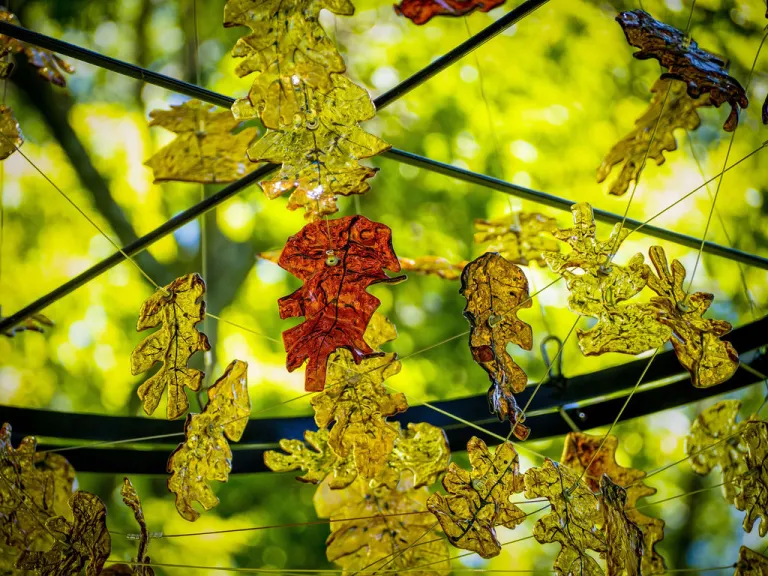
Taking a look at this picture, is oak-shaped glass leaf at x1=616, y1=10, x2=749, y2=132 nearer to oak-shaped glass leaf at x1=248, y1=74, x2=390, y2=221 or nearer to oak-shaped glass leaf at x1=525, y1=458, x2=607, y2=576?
oak-shaped glass leaf at x1=248, y1=74, x2=390, y2=221

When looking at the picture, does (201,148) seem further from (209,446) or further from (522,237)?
(209,446)

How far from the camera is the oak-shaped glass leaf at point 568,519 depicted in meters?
1.27

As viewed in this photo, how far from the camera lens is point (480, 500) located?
1.33m

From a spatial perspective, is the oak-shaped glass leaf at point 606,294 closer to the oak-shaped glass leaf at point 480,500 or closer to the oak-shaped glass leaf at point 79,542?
the oak-shaped glass leaf at point 480,500

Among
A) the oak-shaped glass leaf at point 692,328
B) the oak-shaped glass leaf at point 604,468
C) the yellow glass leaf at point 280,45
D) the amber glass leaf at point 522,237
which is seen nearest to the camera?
the yellow glass leaf at point 280,45

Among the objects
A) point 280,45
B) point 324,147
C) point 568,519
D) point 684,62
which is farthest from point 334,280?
point 684,62

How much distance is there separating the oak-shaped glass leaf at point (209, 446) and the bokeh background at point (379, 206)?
2.26 m

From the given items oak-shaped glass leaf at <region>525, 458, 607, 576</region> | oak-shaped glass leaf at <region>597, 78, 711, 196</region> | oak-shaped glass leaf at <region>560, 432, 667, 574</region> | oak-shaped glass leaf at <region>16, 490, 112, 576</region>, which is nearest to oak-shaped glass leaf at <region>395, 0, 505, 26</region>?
oak-shaped glass leaf at <region>597, 78, 711, 196</region>

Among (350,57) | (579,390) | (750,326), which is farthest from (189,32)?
(750,326)

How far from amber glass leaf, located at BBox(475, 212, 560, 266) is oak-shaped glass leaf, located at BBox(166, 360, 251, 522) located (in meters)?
1.20

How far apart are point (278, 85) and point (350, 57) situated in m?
3.06

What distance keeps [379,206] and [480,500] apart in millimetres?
2884

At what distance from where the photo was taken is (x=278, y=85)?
1.19 m

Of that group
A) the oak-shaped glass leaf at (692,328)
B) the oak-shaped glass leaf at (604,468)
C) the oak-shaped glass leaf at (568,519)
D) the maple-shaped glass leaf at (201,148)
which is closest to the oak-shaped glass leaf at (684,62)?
the oak-shaped glass leaf at (692,328)
